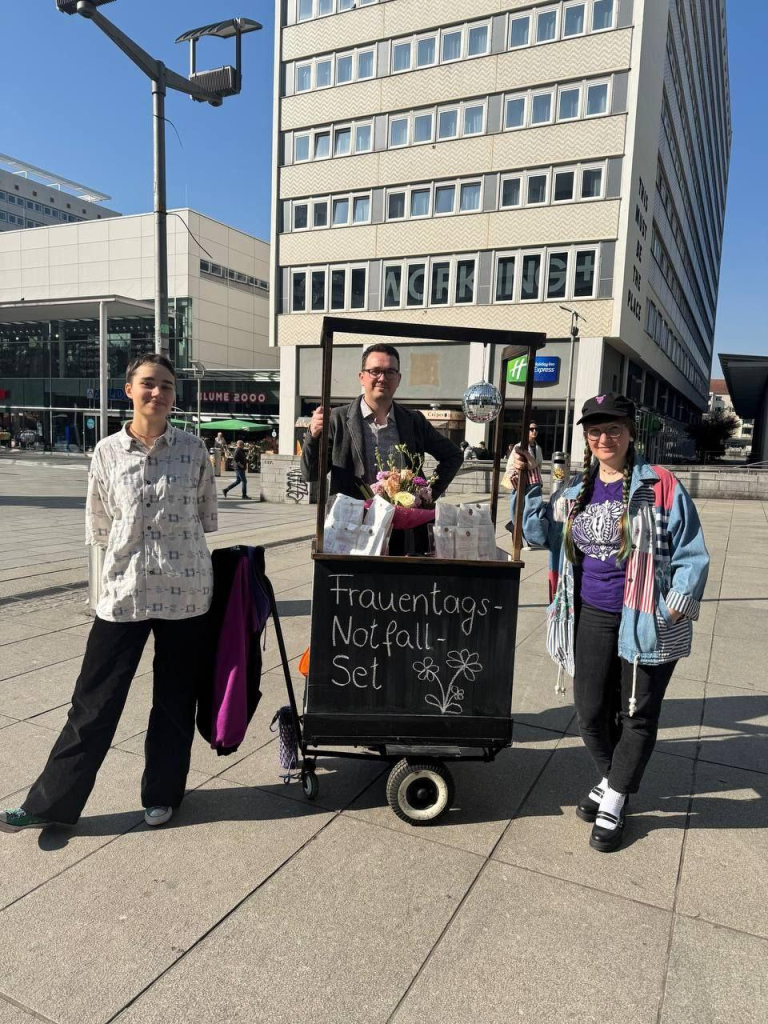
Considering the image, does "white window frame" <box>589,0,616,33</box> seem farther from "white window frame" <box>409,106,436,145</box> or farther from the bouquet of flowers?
the bouquet of flowers

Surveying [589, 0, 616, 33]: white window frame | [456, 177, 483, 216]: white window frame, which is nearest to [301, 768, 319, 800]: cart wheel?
[456, 177, 483, 216]: white window frame

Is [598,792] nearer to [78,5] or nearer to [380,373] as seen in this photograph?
[380,373]

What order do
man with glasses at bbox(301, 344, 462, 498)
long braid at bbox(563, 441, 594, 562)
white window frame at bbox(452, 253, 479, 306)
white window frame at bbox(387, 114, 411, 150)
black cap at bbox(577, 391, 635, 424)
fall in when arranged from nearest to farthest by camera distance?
black cap at bbox(577, 391, 635, 424) < long braid at bbox(563, 441, 594, 562) < man with glasses at bbox(301, 344, 462, 498) < white window frame at bbox(452, 253, 479, 306) < white window frame at bbox(387, 114, 411, 150)

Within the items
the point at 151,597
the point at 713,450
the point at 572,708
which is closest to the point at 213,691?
the point at 151,597

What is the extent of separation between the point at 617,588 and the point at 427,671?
2.87ft

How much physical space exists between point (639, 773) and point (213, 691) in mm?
1830

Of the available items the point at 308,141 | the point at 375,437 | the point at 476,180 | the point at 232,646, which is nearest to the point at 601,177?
the point at 476,180

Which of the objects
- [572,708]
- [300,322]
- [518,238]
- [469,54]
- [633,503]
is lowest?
[572,708]

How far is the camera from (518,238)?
2880 centimetres

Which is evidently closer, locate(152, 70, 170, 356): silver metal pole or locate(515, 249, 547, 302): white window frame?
locate(152, 70, 170, 356): silver metal pole

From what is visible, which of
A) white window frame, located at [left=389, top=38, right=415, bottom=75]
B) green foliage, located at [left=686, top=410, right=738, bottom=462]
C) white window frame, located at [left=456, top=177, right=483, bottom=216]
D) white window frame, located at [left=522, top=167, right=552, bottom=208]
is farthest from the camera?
green foliage, located at [left=686, top=410, right=738, bottom=462]

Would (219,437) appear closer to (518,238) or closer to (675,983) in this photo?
(518,238)

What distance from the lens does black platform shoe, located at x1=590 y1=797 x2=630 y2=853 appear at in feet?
9.05

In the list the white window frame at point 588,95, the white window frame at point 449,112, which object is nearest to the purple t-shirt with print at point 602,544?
the white window frame at point 588,95
